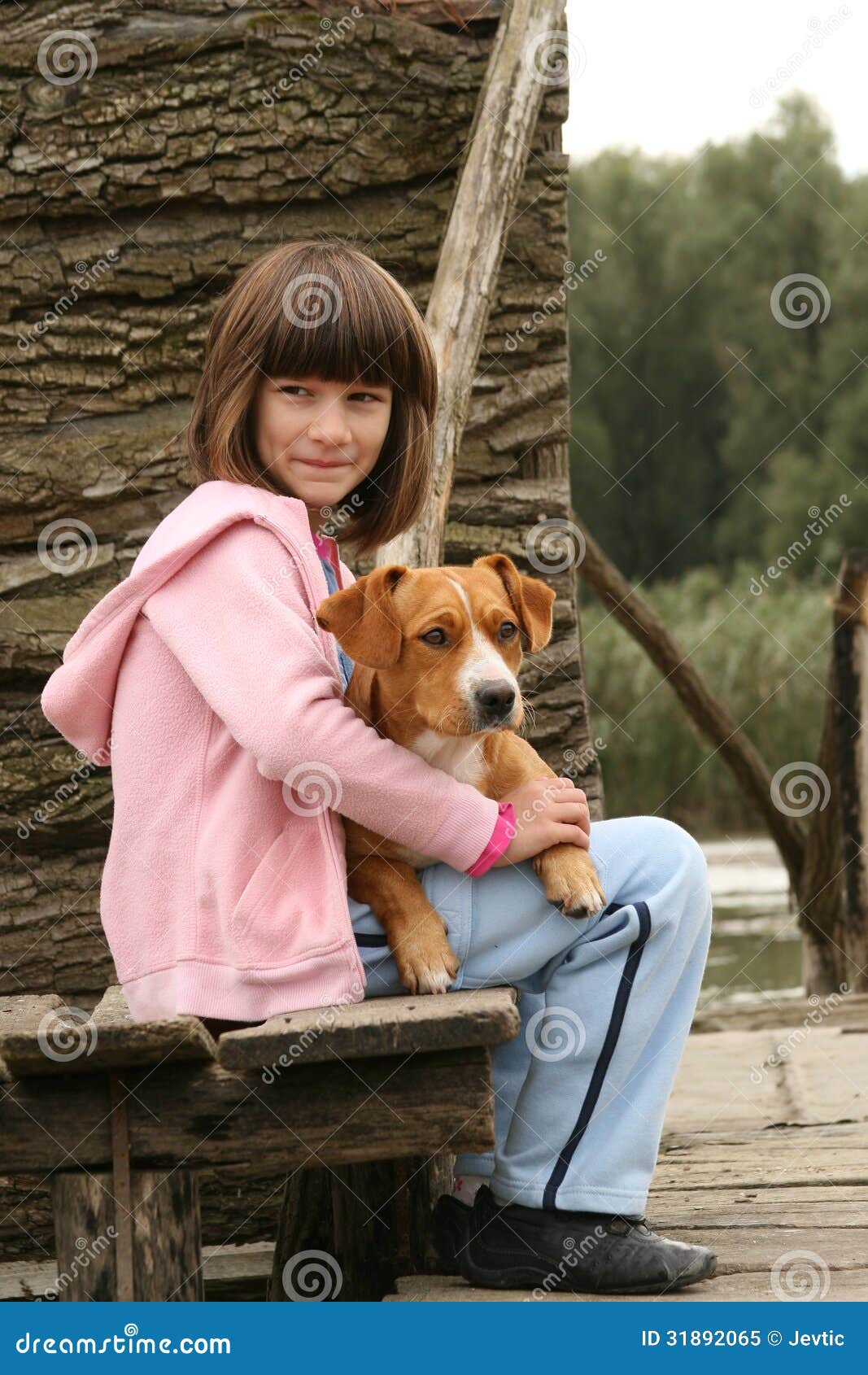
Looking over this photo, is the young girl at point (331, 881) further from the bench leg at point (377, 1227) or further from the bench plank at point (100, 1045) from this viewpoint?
the bench leg at point (377, 1227)

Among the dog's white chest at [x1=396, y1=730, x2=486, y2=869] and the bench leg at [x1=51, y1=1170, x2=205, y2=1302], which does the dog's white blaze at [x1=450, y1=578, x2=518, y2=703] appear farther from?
the bench leg at [x1=51, y1=1170, x2=205, y2=1302]

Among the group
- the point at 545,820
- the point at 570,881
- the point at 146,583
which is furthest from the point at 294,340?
the point at 570,881

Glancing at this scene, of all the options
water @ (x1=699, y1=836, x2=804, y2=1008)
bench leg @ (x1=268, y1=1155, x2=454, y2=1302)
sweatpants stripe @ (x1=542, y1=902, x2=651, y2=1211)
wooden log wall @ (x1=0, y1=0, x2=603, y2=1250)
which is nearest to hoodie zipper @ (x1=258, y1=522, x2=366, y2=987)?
sweatpants stripe @ (x1=542, y1=902, x2=651, y2=1211)

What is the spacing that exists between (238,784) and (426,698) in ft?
1.05

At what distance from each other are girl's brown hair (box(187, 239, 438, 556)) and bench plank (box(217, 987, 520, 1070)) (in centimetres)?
105

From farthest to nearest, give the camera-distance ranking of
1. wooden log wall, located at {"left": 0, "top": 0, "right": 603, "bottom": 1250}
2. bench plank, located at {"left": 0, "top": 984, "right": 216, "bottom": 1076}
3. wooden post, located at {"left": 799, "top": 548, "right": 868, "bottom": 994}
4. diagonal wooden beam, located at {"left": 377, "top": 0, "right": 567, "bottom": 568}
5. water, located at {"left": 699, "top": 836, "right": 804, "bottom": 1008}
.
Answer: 1. water, located at {"left": 699, "top": 836, "right": 804, "bottom": 1008}
2. wooden post, located at {"left": 799, "top": 548, "right": 868, "bottom": 994}
3. wooden log wall, located at {"left": 0, "top": 0, "right": 603, "bottom": 1250}
4. diagonal wooden beam, located at {"left": 377, "top": 0, "right": 567, "bottom": 568}
5. bench plank, located at {"left": 0, "top": 984, "right": 216, "bottom": 1076}

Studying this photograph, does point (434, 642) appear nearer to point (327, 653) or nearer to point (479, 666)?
point (479, 666)

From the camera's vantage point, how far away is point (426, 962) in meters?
2.31

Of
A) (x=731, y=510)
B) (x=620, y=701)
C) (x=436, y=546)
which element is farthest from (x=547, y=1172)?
(x=731, y=510)

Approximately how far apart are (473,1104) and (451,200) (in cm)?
286

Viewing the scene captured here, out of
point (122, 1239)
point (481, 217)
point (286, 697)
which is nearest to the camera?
point (122, 1239)

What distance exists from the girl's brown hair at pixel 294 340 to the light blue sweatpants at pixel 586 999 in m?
0.85

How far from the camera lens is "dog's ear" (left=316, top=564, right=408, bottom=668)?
2369 millimetres

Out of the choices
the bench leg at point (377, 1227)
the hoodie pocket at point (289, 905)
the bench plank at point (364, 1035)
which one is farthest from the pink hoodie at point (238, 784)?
the bench leg at point (377, 1227)
